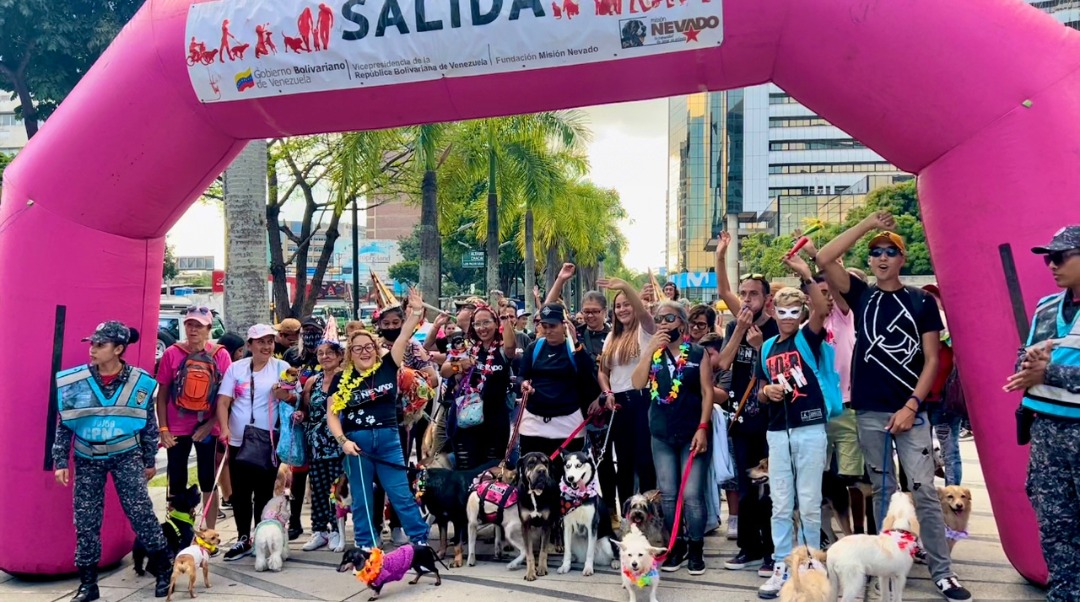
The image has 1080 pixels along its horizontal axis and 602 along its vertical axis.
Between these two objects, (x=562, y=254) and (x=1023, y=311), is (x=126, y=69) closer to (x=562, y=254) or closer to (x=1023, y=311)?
(x=1023, y=311)

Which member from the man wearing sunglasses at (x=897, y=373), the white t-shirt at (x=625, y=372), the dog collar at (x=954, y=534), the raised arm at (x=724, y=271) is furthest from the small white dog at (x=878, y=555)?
the white t-shirt at (x=625, y=372)

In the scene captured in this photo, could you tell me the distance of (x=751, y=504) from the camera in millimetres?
5781

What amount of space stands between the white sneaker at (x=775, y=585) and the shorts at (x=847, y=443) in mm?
818

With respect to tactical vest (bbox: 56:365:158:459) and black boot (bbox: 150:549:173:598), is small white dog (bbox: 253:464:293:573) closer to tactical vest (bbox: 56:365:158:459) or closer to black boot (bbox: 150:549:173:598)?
black boot (bbox: 150:549:173:598)

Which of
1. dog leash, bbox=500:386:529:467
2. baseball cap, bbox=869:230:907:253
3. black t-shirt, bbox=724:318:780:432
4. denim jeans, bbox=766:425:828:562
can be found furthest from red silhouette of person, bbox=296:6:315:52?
denim jeans, bbox=766:425:828:562

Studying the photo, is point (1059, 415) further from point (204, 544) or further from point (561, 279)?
point (204, 544)

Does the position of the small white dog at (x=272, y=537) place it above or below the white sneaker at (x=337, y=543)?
above

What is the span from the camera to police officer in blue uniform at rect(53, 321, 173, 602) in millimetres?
5277

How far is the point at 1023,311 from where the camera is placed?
4637 millimetres

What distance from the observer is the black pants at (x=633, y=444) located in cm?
628

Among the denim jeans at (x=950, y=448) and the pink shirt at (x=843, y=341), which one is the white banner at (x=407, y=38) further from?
the denim jeans at (x=950, y=448)

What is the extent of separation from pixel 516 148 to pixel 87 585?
58.2 feet

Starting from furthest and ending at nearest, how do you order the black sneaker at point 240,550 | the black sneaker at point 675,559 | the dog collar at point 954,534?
the black sneaker at point 240,550, the black sneaker at point 675,559, the dog collar at point 954,534

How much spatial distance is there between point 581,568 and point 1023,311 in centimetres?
328
